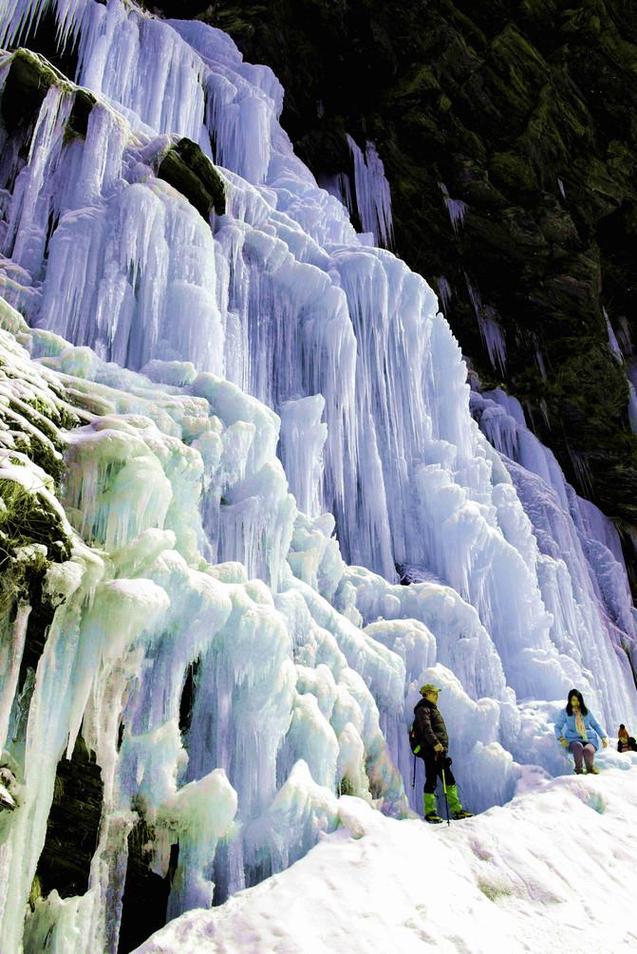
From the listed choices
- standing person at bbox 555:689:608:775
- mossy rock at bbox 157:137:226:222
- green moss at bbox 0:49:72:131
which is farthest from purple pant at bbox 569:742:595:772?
green moss at bbox 0:49:72:131

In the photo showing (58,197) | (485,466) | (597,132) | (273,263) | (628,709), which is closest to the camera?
(58,197)

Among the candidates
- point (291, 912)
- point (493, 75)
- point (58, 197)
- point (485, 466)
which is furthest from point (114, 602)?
point (493, 75)

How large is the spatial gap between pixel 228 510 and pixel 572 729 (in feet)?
14.1

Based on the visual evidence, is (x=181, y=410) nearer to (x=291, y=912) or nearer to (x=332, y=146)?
(x=291, y=912)

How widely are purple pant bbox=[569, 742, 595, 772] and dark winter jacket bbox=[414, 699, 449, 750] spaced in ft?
6.52

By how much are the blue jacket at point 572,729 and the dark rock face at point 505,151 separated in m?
13.6

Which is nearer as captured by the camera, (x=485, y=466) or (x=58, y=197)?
(x=58, y=197)

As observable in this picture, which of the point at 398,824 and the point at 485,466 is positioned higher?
the point at 485,466

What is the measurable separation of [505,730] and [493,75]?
17104mm

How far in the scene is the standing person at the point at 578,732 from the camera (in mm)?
7996

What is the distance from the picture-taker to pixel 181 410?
7000mm

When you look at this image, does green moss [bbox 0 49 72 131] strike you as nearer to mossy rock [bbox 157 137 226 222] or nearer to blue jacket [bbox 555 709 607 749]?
mossy rock [bbox 157 137 226 222]

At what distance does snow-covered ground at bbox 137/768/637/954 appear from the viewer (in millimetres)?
4387

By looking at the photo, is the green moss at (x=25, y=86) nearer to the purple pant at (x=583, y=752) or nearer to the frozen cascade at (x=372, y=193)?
the purple pant at (x=583, y=752)
